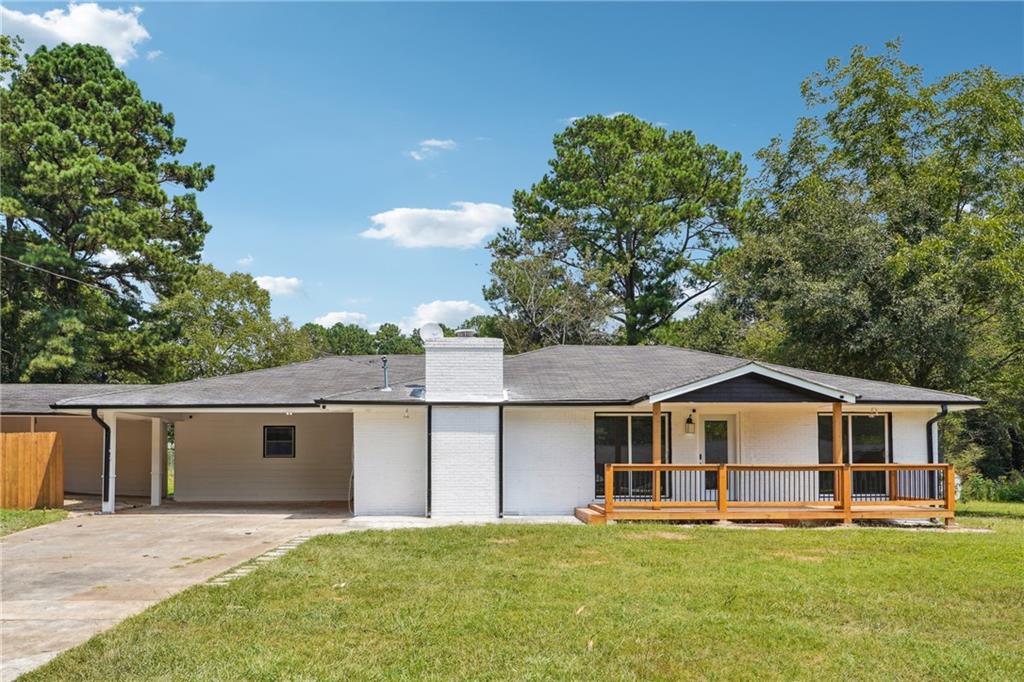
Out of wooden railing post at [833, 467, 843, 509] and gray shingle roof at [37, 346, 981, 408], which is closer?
wooden railing post at [833, 467, 843, 509]

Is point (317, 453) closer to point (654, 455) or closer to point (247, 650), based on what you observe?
point (654, 455)

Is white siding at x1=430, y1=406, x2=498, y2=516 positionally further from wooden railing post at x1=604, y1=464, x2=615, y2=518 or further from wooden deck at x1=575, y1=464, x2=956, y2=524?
wooden railing post at x1=604, y1=464, x2=615, y2=518

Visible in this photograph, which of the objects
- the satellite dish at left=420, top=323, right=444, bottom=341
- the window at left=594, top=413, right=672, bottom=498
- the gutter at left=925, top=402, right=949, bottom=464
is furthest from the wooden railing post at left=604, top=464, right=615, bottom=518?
the gutter at left=925, top=402, right=949, bottom=464

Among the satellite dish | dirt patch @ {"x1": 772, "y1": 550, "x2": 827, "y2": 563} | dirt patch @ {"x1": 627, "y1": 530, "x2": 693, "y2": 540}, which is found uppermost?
the satellite dish

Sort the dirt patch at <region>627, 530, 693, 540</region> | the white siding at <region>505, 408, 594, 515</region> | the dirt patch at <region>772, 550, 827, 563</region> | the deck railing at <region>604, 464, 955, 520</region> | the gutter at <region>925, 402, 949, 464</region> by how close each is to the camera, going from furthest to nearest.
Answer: the gutter at <region>925, 402, 949, 464</region>, the white siding at <region>505, 408, 594, 515</region>, the deck railing at <region>604, 464, 955, 520</region>, the dirt patch at <region>627, 530, 693, 540</region>, the dirt patch at <region>772, 550, 827, 563</region>

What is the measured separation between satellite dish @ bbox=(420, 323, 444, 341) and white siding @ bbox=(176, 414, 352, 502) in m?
4.02

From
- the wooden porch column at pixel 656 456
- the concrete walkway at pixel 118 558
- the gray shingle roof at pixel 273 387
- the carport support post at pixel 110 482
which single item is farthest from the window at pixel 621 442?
the carport support post at pixel 110 482

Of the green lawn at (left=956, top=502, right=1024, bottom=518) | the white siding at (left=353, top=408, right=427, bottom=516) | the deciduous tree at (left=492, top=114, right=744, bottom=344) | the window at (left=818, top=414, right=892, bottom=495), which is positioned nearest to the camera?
the white siding at (left=353, top=408, right=427, bottom=516)

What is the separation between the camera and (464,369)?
50.3ft

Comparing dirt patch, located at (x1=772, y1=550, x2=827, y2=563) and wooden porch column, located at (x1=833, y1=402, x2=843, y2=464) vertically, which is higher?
wooden porch column, located at (x1=833, y1=402, x2=843, y2=464)

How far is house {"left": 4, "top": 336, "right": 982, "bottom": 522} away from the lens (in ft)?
46.9

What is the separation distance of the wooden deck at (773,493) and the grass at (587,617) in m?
2.94

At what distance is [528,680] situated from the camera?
218 inches

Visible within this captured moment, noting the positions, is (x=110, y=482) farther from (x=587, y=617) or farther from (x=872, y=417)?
(x=872, y=417)
